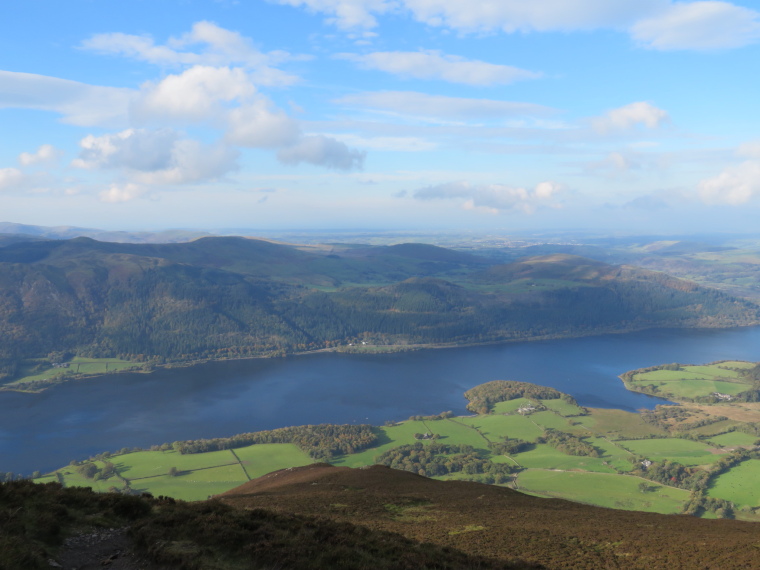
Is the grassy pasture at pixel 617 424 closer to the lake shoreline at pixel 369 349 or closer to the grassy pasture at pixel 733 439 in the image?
the grassy pasture at pixel 733 439

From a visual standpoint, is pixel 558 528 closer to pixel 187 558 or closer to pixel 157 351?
pixel 187 558

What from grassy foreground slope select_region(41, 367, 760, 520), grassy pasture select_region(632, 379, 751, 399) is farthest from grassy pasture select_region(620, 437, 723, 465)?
grassy pasture select_region(632, 379, 751, 399)

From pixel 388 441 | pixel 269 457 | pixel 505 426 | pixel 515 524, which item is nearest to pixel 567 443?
pixel 505 426

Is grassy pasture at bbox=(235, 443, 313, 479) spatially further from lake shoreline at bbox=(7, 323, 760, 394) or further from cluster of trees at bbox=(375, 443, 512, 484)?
lake shoreline at bbox=(7, 323, 760, 394)

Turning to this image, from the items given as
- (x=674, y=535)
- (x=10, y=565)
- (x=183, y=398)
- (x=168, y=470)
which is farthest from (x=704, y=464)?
(x=183, y=398)

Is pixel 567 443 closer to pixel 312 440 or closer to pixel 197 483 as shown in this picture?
pixel 312 440

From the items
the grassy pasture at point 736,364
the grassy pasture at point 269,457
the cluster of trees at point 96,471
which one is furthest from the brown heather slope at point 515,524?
the grassy pasture at point 736,364
